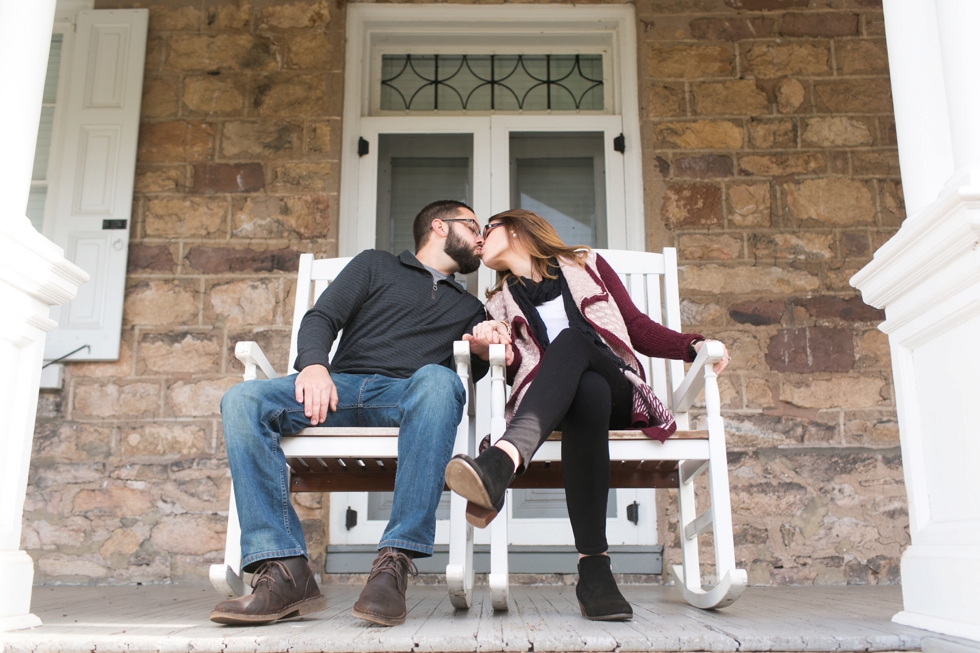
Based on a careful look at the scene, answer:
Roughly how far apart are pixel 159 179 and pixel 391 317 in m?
1.62

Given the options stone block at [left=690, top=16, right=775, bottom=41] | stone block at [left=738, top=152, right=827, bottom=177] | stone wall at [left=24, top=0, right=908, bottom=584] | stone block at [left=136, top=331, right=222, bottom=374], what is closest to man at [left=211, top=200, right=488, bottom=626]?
stone wall at [left=24, top=0, right=908, bottom=584]

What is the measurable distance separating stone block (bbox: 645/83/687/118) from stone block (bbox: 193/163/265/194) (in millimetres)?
1573

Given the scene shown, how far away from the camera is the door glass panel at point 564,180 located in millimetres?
3613

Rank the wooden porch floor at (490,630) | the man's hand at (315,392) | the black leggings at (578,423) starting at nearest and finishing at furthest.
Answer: the wooden porch floor at (490,630) < the black leggings at (578,423) < the man's hand at (315,392)

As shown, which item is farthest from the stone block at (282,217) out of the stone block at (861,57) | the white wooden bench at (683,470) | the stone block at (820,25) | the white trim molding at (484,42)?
the stone block at (861,57)

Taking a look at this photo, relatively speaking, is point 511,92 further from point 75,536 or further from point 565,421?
point 75,536

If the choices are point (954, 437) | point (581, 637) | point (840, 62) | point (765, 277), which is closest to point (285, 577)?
point (581, 637)

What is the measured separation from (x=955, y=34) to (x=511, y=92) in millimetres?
2136

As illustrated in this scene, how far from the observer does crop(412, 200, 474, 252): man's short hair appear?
269 centimetres

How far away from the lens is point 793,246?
11.1 feet

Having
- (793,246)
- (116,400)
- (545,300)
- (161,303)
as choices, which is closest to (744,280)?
(793,246)

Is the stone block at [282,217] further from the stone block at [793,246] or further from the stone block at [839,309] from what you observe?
the stone block at [839,309]

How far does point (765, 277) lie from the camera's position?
A: 3355mm

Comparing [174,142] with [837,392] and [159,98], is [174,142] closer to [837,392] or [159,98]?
[159,98]
